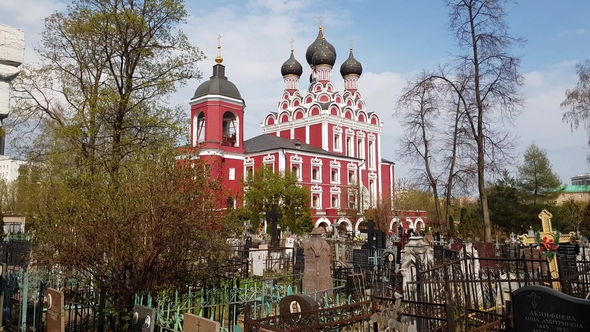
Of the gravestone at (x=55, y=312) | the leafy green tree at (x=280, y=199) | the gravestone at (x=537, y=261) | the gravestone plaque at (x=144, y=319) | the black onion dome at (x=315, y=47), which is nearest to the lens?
the gravestone plaque at (x=144, y=319)

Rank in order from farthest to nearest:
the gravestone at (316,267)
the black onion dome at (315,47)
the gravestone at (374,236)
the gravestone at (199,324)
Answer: the black onion dome at (315,47) → the gravestone at (374,236) → the gravestone at (316,267) → the gravestone at (199,324)

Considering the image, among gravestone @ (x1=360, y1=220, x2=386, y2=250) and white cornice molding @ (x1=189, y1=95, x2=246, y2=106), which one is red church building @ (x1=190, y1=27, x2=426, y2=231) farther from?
gravestone @ (x1=360, y1=220, x2=386, y2=250)

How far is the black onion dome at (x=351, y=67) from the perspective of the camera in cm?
5362

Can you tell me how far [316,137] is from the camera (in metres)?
46.2

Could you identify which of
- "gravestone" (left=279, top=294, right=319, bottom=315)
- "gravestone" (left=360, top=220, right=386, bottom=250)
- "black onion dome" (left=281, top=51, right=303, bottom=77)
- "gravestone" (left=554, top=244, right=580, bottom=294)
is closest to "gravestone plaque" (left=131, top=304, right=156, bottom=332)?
"gravestone" (left=279, top=294, right=319, bottom=315)

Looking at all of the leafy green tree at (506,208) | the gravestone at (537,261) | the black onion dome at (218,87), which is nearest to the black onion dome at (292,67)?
the black onion dome at (218,87)

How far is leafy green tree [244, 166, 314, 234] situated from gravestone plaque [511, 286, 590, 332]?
1095 inches

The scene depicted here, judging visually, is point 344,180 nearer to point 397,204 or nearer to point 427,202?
point 397,204

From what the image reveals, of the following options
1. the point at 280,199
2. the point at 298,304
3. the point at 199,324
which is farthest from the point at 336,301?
the point at 280,199

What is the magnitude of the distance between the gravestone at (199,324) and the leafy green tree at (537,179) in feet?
127

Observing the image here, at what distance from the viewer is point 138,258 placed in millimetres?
6875

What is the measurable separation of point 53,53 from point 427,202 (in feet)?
154

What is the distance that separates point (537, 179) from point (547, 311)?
38635mm

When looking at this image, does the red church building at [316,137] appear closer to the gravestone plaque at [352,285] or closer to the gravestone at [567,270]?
the gravestone plaque at [352,285]
